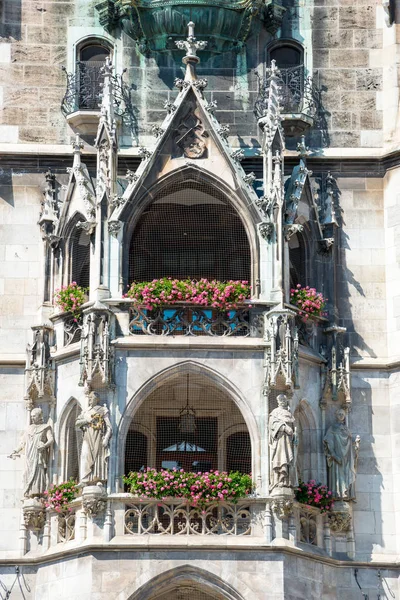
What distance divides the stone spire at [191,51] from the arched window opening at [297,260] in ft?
9.58

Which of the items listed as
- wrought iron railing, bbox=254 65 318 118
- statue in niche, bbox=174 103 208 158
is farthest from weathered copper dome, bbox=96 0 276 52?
statue in niche, bbox=174 103 208 158

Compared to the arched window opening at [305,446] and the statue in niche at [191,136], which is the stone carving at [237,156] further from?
the arched window opening at [305,446]

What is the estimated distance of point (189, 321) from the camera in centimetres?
2928

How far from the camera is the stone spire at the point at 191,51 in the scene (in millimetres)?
30250

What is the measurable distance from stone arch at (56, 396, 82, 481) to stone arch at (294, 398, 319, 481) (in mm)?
3259

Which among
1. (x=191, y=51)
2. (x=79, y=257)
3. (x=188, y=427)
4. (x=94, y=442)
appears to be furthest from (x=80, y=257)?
(x=191, y=51)

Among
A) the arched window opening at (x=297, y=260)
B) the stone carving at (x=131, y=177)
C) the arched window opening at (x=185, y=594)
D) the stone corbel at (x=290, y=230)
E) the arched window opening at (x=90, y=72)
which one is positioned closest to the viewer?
the arched window opening at (x=185, y=594)

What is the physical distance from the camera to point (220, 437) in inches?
1160

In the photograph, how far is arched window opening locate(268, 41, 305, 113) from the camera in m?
31.2

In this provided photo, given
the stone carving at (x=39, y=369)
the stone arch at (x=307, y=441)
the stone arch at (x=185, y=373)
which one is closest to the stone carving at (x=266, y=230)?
the stone arch at (x=185, y=373)

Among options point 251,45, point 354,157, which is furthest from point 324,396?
point 251,45

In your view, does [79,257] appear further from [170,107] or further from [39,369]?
[170,107]

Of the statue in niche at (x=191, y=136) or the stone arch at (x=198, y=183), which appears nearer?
the stone arch at (x=198, y=183)

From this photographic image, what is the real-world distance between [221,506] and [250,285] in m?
3.40
